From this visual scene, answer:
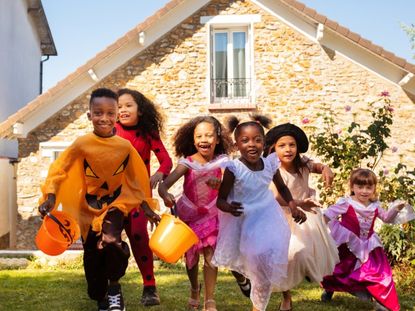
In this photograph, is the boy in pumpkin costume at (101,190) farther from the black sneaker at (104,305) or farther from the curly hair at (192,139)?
the curly hair at (192,139)

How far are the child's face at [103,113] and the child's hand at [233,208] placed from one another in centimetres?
102

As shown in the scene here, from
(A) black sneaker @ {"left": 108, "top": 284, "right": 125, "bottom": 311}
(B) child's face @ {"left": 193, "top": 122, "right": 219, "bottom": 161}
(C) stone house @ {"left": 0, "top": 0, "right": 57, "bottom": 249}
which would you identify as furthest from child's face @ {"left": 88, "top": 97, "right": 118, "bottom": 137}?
(C) stone house @ {"left": 0, "top": 0, "right": 57, "bottom": 249}

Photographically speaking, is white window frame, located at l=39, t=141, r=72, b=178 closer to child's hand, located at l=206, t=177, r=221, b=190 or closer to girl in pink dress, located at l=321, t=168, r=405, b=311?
girl in pink dress, located at l=321, t=168, r=405, b=311

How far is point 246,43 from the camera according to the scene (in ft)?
39.5

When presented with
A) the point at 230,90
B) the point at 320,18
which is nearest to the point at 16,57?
the point at 230,90

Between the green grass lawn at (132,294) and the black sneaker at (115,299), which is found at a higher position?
the black sneaker at (115,299)

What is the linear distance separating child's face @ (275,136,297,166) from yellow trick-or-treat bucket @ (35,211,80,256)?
5.97 ft

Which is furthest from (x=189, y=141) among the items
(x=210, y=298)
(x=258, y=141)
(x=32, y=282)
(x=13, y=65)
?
(x=13, y=65)

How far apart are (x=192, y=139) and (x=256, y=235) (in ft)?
4.15

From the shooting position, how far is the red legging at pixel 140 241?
196 inches

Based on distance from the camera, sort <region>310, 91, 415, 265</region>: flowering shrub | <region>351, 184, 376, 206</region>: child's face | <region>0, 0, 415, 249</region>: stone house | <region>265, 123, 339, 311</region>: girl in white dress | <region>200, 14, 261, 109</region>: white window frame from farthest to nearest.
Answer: <region>200, 14, 261, 109</region>: white window frame
<region>0, 0, 415, 249</region>: stone house
<region>310, 91, 415, 265</region>: flowering shrub
<region>351, 184, 376, 206</region>: child's face
<region>265, 123, 339, 311</region>: girl in white dress

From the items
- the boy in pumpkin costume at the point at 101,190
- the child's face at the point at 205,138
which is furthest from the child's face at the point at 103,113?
the child's face at the point at 205,138

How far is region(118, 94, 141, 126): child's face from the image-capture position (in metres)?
5.08

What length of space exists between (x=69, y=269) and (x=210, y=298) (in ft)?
15.6
